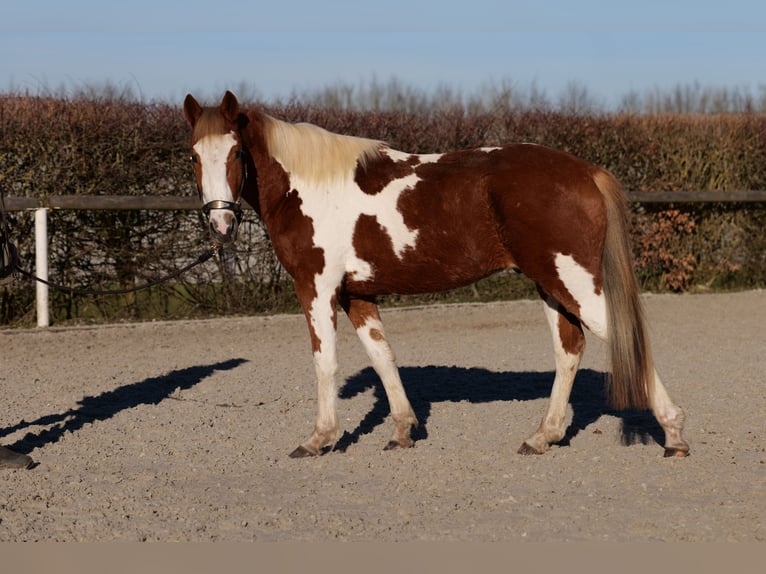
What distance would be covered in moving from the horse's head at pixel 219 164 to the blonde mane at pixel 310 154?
12.7 inches

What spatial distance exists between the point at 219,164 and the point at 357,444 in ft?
6.31

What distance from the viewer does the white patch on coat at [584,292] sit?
581cm

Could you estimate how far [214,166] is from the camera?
5965 millimetres

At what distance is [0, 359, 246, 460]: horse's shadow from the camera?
22.7 ft

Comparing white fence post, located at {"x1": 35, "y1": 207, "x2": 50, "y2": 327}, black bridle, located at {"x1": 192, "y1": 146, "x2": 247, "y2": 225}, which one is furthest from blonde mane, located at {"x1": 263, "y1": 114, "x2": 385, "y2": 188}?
white fence post, located at {"x1": 35, "y1": 207, "x2": 50, "y2": 327}

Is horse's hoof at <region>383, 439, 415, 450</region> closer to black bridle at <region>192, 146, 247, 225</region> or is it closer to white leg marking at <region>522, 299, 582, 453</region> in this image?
white leg marking at <region>522, 299, 582, 453</region>

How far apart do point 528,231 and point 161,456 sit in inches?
98.3

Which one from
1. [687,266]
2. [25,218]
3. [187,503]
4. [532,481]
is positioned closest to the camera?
[187,503]

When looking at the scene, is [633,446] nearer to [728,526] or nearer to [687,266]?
[728,526]

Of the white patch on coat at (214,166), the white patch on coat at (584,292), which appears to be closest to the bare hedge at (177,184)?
the white patch on coat at (214,166)

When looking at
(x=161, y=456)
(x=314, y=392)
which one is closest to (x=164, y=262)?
(x=314, y=392)

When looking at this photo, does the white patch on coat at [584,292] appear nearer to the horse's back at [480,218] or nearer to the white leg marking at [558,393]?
the horse's back at [480,218]

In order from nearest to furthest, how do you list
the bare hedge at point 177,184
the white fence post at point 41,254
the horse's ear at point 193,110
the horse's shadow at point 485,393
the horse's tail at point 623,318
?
the horse's tail at point 623,318 < the horse's ear at point 193,110 < the horse's shadow at point 485,393 < the white fence post at point 41,254 < the bare hedge at point 177,184

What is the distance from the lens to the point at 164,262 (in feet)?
40.0
